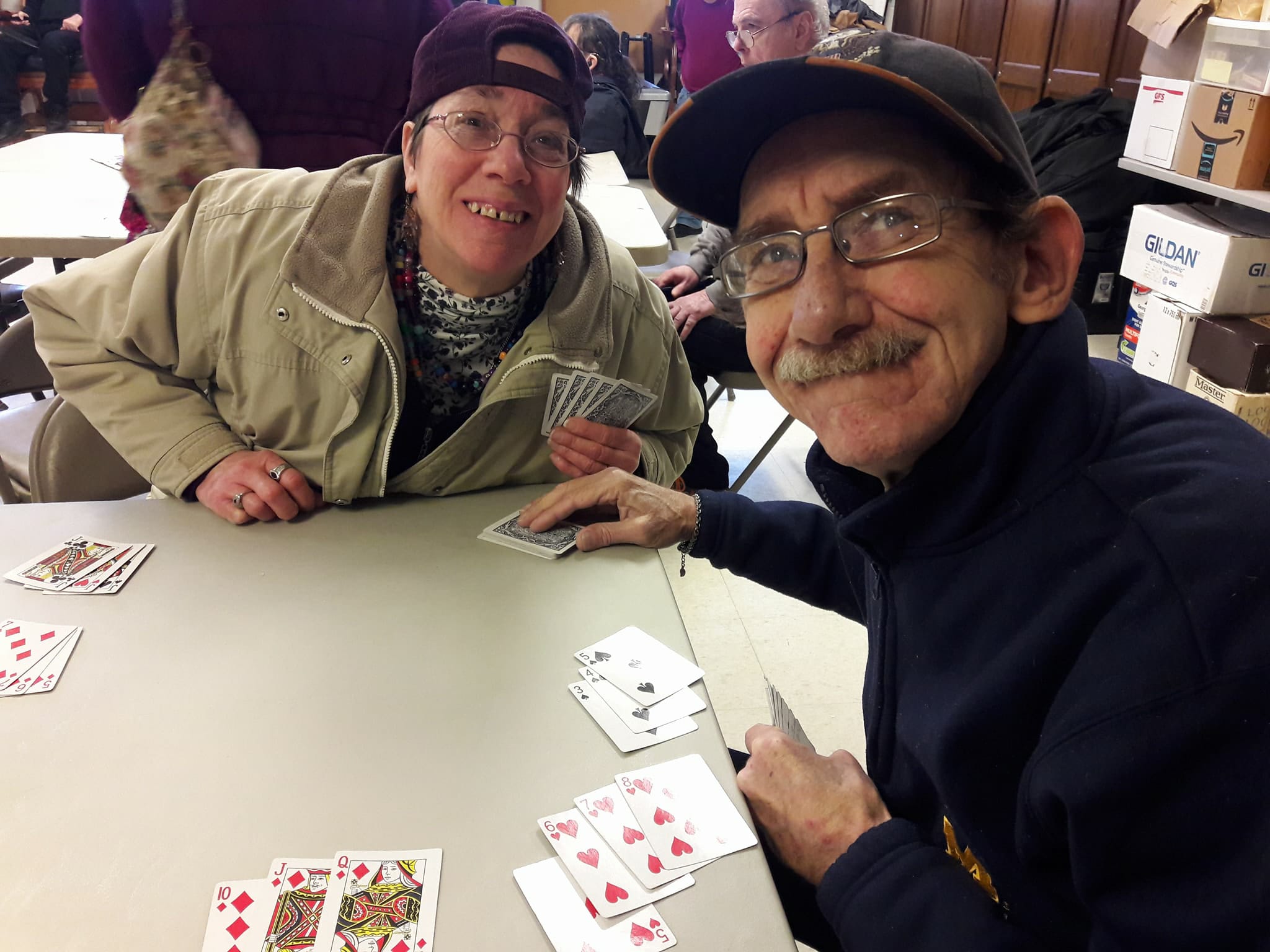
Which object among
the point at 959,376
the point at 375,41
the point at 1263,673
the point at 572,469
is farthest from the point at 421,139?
the point at 1263,673

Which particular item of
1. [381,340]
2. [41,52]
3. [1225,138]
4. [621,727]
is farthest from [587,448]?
[41,52]

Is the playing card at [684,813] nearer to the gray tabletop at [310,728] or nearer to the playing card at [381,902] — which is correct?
the gray tabletop at [310,728]

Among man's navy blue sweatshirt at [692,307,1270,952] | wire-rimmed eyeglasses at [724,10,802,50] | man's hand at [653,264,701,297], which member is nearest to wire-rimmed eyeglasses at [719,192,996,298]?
man's navy blue sweatshirt at [692,307,1270,952]

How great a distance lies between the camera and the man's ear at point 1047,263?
94 cm

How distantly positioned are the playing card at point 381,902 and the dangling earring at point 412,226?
3.51 feet

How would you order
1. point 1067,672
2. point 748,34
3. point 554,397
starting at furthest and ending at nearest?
point 748,34 → point 554,397 → point 1067,672

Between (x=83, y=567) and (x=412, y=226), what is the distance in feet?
2.51

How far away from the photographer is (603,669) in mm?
1144

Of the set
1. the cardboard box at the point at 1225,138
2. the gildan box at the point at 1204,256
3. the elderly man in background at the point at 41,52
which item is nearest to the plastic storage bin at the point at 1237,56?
the cardboard box at the point at 1225,138

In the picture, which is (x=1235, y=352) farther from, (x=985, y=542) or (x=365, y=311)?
(x=365, y=311)

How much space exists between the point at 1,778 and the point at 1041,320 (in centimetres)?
119

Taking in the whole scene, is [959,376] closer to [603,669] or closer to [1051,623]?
[1051,623]

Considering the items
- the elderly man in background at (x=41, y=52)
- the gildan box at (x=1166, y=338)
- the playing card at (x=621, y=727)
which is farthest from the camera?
the elderly man in background at (x=41, y=52)

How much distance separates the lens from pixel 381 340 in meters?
1.47
